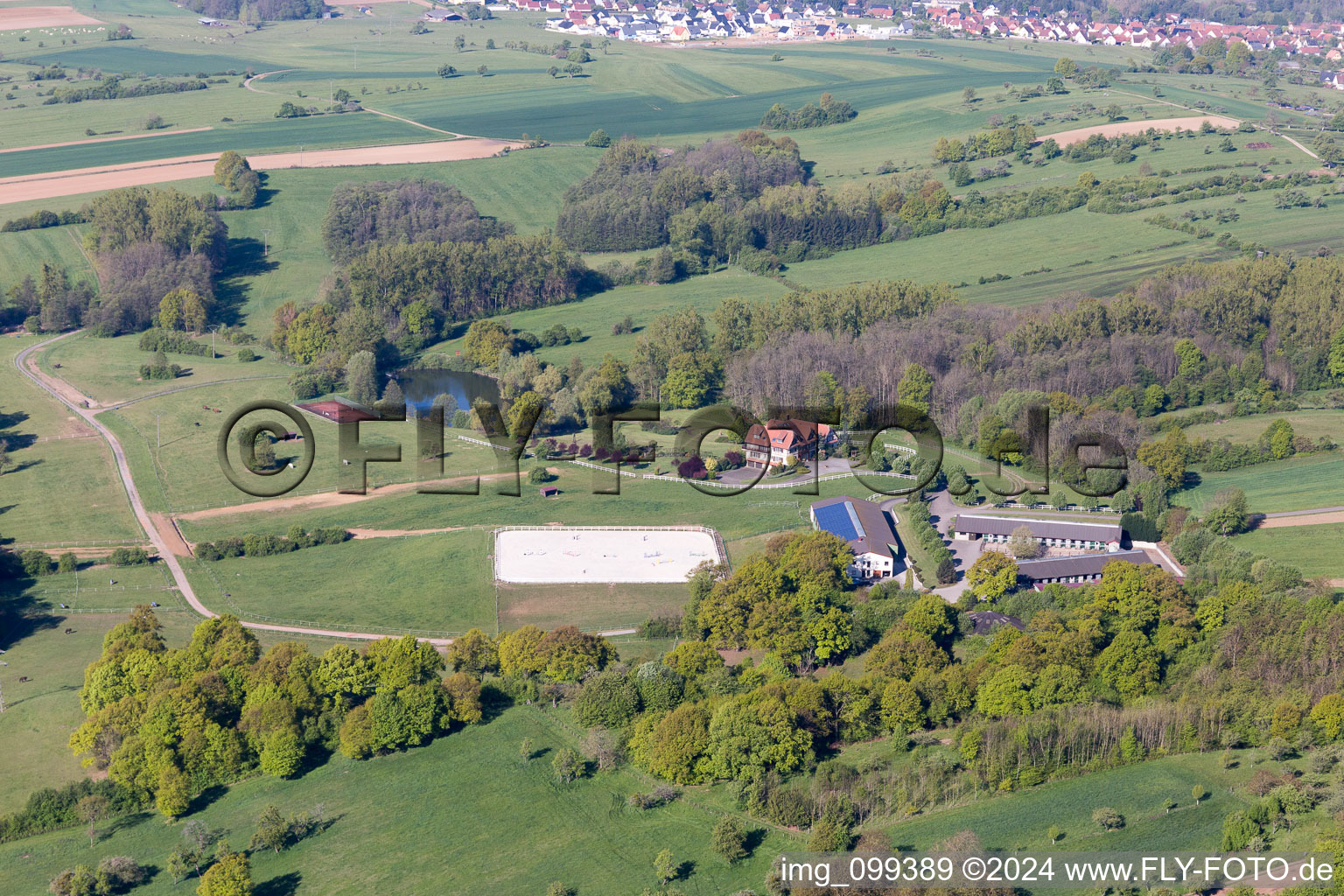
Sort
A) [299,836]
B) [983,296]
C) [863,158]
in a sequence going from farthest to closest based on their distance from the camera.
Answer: [863,158]
[983,296]
[299,836]

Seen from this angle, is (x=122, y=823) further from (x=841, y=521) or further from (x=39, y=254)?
(x=39, y=254)

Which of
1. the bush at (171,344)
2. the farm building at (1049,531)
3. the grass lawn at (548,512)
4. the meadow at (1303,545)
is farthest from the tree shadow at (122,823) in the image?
the bush at (171,344)

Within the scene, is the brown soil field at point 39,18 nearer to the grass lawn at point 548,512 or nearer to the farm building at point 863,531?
the grass lawn at point 548,512

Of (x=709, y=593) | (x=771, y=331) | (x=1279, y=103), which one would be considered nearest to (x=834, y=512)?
(x=709, y=593)

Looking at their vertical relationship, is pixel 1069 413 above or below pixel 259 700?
above

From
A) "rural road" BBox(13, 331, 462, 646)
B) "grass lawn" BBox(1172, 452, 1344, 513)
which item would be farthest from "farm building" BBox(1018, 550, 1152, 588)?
"rural road" BBox(13, 331, 462, 646)

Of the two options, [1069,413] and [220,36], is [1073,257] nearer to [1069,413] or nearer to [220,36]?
[1069,413]
